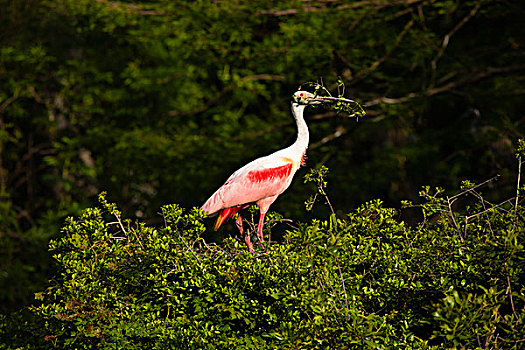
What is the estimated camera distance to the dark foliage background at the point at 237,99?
12352 millimetres

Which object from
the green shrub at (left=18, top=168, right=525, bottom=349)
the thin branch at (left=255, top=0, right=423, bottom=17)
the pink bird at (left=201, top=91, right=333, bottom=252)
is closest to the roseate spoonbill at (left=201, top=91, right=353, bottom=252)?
the pink bird at (left=201, top=91, right=333, bottom=252)

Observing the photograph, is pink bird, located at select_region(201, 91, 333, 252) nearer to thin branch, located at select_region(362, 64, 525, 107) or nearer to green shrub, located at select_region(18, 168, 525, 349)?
green shrub, located at select_region(18, 168, 525, 349)

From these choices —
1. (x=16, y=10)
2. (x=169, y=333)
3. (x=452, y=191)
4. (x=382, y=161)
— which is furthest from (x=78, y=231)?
(x=16, y=10)

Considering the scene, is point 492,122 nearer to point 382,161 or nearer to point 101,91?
point 382,161

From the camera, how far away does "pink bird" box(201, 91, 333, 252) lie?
6750 mm

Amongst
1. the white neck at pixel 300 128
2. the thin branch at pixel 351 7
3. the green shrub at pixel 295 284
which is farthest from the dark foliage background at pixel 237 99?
the green shrub at pixel 295 284

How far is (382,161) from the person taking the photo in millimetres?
13375

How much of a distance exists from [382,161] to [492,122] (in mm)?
1989

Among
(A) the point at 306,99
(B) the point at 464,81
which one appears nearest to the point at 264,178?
(A) the point at 306,99

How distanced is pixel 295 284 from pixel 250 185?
2.53 metres

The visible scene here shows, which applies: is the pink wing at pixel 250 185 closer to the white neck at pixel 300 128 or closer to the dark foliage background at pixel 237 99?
the white neck at pixel 300 128

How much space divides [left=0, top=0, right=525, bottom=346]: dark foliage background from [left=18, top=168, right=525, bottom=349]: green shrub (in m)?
6.00

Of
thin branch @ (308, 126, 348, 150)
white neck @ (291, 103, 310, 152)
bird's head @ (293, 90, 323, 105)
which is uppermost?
bird's head @ (293, 90, 323, 105)

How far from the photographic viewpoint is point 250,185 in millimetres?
6750
